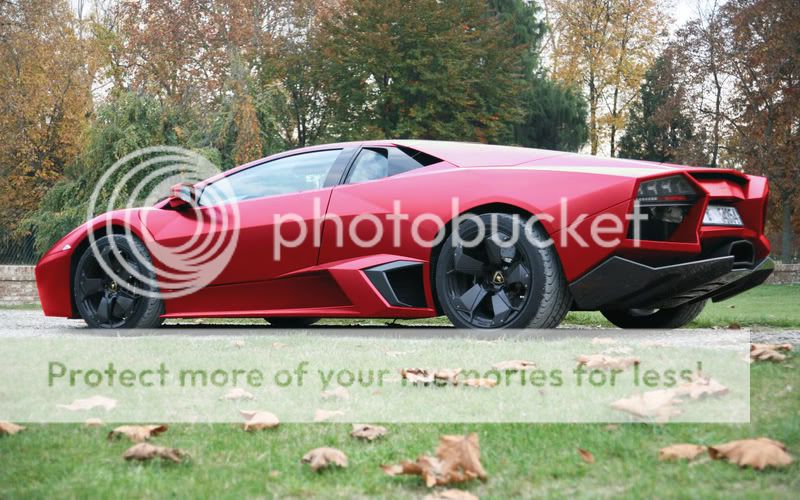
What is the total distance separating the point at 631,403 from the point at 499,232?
2187 millimetres

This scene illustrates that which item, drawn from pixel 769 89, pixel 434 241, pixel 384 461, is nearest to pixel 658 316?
pixel 434 241

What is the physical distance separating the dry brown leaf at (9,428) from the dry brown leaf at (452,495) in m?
1.47

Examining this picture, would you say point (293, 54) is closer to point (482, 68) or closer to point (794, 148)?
point (482, 68)

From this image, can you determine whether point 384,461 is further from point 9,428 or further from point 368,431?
point 9,428

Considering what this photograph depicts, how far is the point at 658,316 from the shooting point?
6.31 meters

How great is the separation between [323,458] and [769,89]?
26375mm

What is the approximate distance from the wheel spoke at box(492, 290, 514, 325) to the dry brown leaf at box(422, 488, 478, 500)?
2804 millimetres

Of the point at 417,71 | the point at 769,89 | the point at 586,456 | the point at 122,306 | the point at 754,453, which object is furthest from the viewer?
the point at 417,71

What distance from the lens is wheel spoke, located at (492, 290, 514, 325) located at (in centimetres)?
493

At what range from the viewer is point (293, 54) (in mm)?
30406

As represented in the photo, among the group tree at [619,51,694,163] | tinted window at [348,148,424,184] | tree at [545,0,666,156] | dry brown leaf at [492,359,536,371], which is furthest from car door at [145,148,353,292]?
tree at [545,0,666,156]

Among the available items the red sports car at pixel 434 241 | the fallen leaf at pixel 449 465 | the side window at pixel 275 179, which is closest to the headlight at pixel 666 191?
the red sports car at pixel 434 241

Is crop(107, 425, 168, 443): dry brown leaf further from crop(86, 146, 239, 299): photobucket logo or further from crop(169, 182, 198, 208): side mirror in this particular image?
crop(169, 182, 198, 208): side mirror

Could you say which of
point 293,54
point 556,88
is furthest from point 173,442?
point 556,88
